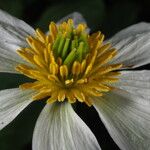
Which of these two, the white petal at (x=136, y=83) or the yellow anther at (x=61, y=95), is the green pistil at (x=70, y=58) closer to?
the yellow anther at (x=61, y=95)

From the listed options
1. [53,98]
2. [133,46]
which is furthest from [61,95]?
[133,46]

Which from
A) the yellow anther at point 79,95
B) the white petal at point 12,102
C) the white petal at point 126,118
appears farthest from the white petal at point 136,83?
the white petal at point 12,102

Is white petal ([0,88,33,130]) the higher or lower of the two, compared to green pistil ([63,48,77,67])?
lower

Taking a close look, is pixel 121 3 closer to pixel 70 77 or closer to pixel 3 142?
pixel 70 77

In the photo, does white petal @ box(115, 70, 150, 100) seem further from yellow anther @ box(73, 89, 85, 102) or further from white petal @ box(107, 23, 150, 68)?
yellow anther @ box(73, 89, 85, 102)

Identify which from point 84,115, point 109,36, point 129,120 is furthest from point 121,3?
point 129,120

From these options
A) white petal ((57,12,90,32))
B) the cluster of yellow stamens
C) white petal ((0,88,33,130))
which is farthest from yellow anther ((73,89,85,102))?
white petal ((57,12,90,32))
